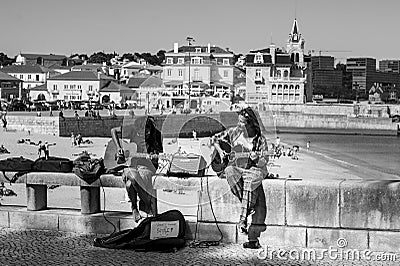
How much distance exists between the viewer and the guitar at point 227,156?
8523mm

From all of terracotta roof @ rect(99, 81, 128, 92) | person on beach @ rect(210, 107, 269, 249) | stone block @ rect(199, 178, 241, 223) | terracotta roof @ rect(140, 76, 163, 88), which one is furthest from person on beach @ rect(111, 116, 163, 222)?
terracotta roof @ rect(99, 81, 128, 92)

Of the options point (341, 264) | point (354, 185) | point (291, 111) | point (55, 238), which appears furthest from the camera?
point (291, 111)

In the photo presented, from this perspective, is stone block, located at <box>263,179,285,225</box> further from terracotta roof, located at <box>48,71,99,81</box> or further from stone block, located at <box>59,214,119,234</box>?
terracotta roof, located at <box>48,71,99,81</box>

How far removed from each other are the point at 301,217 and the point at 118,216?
103 inches

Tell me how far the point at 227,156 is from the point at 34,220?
10.0 ft

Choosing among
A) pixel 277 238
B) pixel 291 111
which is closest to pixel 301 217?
pixel 277 238

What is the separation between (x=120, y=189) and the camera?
15477 millimetres

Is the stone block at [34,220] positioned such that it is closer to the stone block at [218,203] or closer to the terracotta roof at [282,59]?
the stone block at [218,203]

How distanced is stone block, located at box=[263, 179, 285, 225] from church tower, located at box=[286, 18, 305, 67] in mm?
132626

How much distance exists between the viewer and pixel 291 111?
123438mm

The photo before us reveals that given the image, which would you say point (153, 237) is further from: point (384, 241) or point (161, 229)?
point (384, 241)

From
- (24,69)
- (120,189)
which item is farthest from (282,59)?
(120,189)

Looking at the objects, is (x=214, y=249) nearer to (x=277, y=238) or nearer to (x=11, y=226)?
(x=277, y=238)

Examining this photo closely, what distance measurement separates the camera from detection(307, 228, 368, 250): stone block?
8305mm
